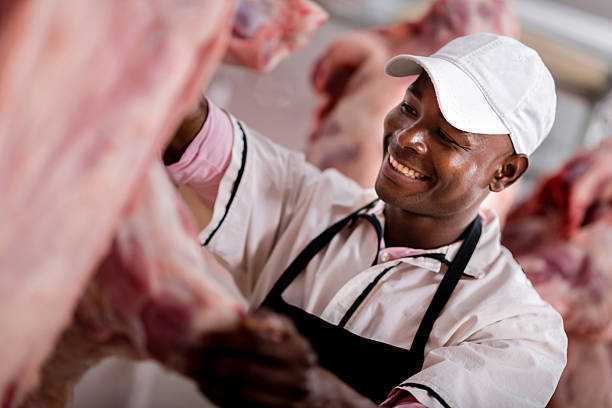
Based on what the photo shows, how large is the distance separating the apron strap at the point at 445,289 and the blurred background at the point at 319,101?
1.93 ft

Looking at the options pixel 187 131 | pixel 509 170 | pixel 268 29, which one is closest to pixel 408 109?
pixel 509 170

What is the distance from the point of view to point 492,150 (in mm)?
831

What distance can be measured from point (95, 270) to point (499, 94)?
0.53m

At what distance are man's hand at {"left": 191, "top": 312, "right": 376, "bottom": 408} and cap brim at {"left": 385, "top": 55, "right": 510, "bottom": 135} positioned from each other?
0.37 meters

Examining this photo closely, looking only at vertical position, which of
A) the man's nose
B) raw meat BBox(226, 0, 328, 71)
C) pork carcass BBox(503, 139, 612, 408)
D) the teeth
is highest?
the man's nose

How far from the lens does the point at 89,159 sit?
0.44m

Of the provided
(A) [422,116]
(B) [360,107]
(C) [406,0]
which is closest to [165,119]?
(A) [422,116]

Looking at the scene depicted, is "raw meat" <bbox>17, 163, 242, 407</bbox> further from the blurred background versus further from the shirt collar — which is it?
the blurred background

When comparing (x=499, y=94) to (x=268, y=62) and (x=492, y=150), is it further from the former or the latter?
(x=268, y=62)

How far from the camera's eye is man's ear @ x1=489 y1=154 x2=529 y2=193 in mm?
864

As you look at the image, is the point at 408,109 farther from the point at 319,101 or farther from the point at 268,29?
the point at 319,101

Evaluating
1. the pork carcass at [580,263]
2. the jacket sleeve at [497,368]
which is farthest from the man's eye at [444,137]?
the pork carcass at [580,263]

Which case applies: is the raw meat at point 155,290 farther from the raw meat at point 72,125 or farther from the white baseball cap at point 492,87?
the white baseball cap at point 492,87

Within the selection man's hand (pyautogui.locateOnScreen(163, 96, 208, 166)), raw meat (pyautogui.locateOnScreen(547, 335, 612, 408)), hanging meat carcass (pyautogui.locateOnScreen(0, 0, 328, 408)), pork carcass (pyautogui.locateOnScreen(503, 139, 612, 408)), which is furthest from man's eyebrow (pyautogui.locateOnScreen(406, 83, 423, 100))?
raw meat (pyautogui.locateOnScreen(547, 335, 612, 408))
